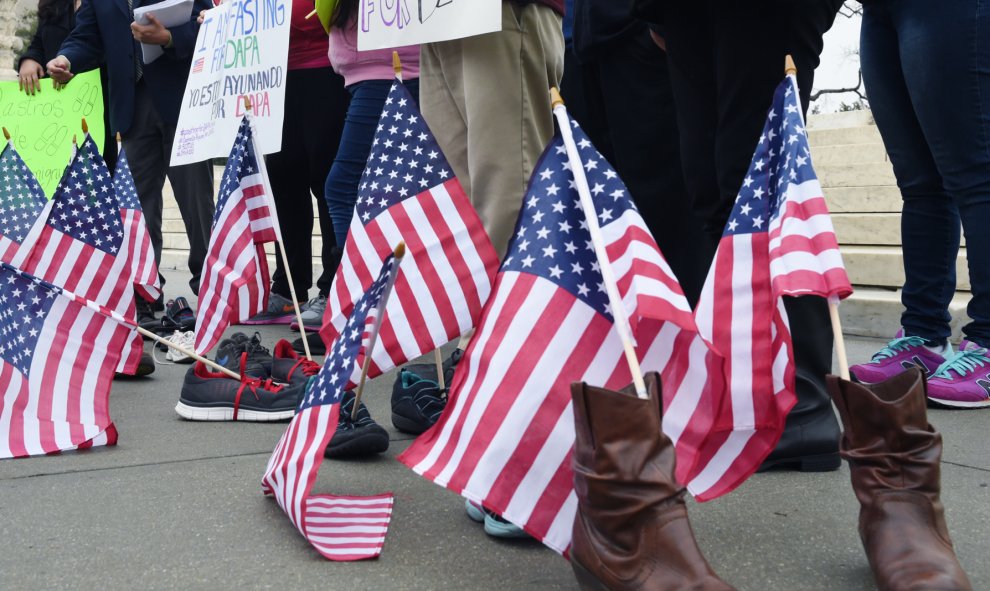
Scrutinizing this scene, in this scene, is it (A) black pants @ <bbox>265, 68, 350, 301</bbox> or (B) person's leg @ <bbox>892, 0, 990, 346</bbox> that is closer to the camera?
(B) person's leg @ <bbox>892, 0, 990, 346</bbox>

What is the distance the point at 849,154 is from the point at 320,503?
651 centimetres

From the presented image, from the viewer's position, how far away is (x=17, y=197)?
14.7 feet

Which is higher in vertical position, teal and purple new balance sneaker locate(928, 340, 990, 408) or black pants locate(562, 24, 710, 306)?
black pants locate(562, 24, 710, 306)

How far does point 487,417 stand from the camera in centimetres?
181

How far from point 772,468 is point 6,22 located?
1823 centimetres

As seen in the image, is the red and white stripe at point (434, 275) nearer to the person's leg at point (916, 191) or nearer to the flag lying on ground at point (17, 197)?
the person's leg at point (916, 191)

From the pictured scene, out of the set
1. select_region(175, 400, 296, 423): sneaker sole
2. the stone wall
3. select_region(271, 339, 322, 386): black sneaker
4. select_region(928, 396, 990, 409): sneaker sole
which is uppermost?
the stone wall

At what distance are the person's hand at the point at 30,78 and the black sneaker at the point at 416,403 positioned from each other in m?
4.22

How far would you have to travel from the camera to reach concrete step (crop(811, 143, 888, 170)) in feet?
24.4

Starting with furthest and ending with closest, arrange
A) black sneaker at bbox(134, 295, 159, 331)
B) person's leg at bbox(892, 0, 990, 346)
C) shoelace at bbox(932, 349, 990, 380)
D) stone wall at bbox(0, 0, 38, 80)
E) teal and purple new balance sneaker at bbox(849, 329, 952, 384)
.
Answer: stone wall at bbox(0, 0, 38, 80) < black sneaker at bbox(134, 295, 159, 331) < teal and purple new balance sneaker at bbox(849, 329, 952, 384) < shoelace at bbox(932, 349, 990, 380) < person's leg at bbox(892, 0, 990, 346)

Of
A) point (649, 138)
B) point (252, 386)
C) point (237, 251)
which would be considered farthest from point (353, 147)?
point (649, 138)

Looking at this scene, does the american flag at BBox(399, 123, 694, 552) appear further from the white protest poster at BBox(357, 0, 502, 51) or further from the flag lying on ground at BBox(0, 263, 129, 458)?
the flag lying on ground at BBox(0, 263, 129, 458)

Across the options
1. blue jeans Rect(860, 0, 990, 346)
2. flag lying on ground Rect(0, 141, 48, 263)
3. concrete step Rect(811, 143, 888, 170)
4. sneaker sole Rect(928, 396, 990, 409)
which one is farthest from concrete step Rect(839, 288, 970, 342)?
flag lying on ground Rect(0, 141, 48, 263)

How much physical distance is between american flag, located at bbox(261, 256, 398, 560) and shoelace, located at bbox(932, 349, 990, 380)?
1.97 m
